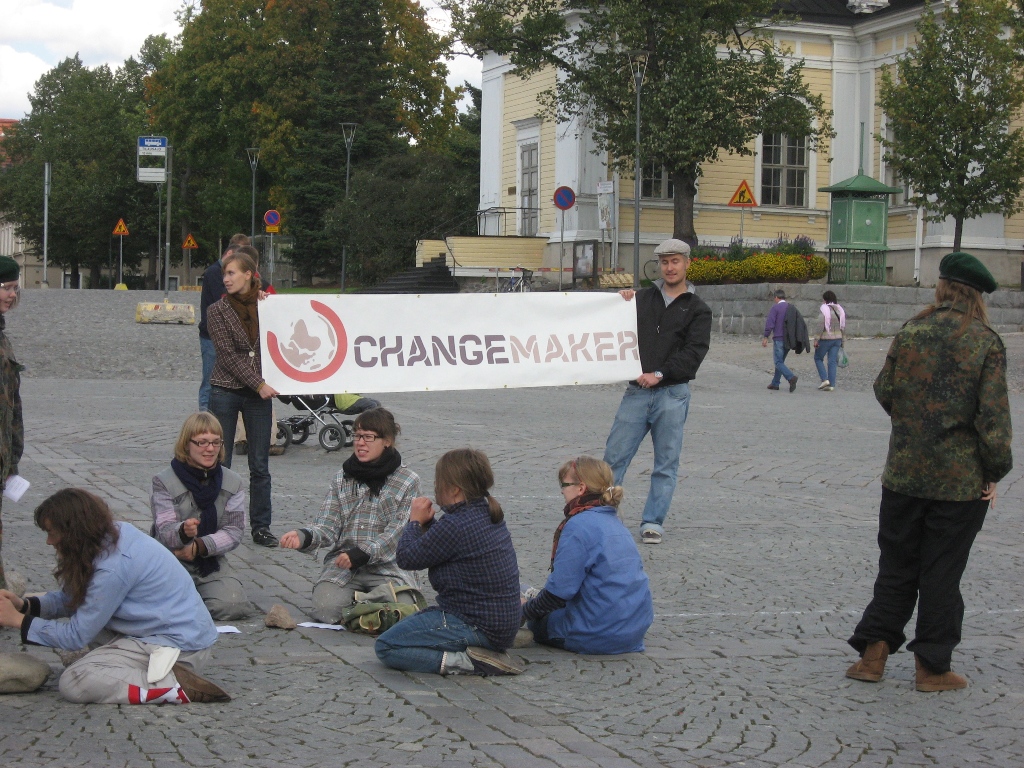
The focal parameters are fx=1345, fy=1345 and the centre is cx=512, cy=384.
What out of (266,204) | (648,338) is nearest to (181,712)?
(648,338)

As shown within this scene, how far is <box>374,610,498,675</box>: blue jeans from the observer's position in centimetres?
585

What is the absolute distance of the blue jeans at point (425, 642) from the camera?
5848 millimetres

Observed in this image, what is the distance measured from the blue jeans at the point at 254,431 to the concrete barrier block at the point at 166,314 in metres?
22.5

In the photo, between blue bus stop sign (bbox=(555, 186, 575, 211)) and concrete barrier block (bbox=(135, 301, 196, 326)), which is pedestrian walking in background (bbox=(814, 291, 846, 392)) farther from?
concrete barrier block (bbox=(135, 301, 196, 326))

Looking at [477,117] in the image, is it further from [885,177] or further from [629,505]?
[629,505]

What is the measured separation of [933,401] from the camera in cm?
580

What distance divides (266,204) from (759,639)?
6682cm

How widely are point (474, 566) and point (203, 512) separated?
161 cm

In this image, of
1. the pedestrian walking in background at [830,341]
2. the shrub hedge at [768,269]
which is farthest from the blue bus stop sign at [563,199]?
the pedestrian walking in background at [830,341]

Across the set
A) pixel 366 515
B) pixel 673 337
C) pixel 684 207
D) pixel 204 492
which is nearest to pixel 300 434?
pixel 673 337

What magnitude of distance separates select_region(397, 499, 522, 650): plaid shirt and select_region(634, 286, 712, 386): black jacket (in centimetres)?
347

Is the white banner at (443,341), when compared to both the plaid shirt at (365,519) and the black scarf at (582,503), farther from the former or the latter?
the black scarf at (582,503)

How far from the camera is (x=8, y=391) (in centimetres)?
631

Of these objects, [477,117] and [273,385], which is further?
[477,117]
